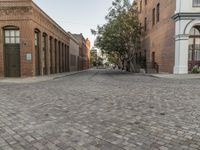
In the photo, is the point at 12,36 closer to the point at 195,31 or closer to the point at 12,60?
the point at 12,60

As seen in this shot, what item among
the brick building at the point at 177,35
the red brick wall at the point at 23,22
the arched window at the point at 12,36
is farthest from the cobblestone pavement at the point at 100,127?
the brick building at the point at 177,35

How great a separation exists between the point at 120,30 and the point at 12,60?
15.2m

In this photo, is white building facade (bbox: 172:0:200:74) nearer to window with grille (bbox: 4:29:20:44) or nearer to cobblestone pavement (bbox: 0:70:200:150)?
window with grille (bbox: 4:29:20:44)

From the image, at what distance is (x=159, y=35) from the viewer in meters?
27.1

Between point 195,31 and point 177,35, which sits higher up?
point 195,31

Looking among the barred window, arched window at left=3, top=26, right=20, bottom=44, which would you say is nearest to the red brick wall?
arched window at left=3, top=26, right=20, bottom=44

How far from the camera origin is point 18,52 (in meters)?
20.8

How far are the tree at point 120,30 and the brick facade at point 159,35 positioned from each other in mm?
2115

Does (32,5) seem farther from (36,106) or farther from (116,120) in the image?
(116,120)

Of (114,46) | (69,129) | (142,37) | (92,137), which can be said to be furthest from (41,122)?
(142,37)

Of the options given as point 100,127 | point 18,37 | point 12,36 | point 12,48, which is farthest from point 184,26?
point 100,127

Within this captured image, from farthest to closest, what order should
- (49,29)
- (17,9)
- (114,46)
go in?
(114,46), (49,29), (17,9)

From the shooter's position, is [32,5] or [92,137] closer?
[92,137]

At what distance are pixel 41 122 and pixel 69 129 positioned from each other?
868mm
